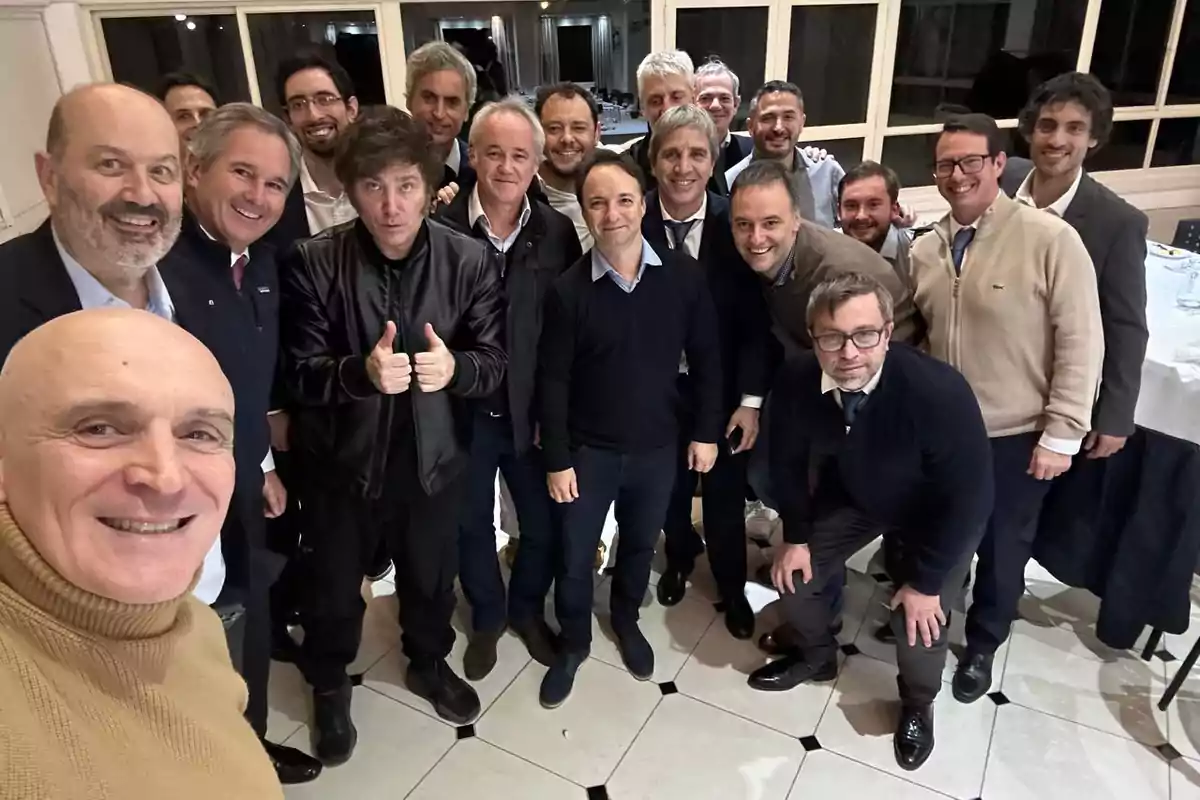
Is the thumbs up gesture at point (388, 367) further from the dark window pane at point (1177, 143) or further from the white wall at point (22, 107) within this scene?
the dark window pane at point (1177, 143)

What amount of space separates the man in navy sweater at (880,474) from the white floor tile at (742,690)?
2.8 inches

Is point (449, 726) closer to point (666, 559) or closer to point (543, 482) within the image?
point (543, 482)

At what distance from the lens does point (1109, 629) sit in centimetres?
240

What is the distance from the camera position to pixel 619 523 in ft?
7.64

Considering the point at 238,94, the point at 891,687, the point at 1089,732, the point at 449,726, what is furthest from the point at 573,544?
the point at 238,94

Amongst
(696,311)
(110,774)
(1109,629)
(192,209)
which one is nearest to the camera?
(110,774)

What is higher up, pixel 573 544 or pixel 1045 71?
pixel 1045 71

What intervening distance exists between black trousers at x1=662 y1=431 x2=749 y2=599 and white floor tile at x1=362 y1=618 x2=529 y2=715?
24.9 inches

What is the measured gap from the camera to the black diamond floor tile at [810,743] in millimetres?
2162

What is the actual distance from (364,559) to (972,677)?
1.78 m

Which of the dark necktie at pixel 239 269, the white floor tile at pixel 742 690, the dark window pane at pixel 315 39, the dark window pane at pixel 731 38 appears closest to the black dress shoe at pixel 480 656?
the white floor tile at pixel 742 690

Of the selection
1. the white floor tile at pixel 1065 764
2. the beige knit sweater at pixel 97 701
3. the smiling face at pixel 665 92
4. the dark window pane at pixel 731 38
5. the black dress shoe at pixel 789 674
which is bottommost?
the white floor tile at pixel 1065 764

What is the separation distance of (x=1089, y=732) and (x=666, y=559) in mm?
1369

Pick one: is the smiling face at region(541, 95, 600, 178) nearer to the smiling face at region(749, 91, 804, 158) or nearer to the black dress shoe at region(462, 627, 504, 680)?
the smiling face at region(749, 91, 804, 158)
